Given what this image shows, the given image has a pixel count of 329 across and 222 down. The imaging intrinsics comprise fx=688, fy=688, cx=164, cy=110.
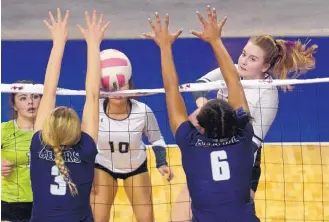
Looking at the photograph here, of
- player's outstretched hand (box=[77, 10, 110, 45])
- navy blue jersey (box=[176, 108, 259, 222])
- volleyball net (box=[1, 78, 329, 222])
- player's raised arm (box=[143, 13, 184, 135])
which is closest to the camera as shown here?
navy blue jersey (box=[176, 108, 259, 222])

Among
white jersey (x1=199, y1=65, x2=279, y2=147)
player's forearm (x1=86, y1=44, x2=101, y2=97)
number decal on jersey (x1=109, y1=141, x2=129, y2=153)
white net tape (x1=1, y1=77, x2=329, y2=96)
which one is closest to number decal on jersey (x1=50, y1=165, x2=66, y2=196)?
player's forearm (x1=86, y1=44, x2=101, y2=97)

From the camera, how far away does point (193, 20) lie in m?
6.71

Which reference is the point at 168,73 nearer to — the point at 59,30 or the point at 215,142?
the point at 215,142

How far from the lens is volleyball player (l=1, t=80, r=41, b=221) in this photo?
3945mm

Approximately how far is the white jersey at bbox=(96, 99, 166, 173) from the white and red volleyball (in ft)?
0.80

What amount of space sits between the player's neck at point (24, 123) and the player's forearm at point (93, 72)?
36.5 inches

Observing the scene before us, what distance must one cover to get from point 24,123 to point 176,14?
3.12 metres

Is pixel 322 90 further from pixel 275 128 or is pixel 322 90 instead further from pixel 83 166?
pixel 83 166

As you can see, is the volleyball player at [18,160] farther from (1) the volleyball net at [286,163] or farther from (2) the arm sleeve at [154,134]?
(1) the volleyball net at [286,163]

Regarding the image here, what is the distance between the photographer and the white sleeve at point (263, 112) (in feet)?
13.1

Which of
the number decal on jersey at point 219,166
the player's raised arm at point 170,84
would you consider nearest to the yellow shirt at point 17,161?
the player's raised arm at point 170,84

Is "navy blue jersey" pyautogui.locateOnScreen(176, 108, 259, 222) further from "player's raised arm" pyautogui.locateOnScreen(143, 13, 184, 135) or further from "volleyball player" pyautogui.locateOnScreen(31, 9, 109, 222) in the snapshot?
"volleyball player" pyautogui.locateOnScreen(31, 9, 109, 222)

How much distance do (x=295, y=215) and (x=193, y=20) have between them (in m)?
2.43

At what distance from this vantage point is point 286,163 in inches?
226
